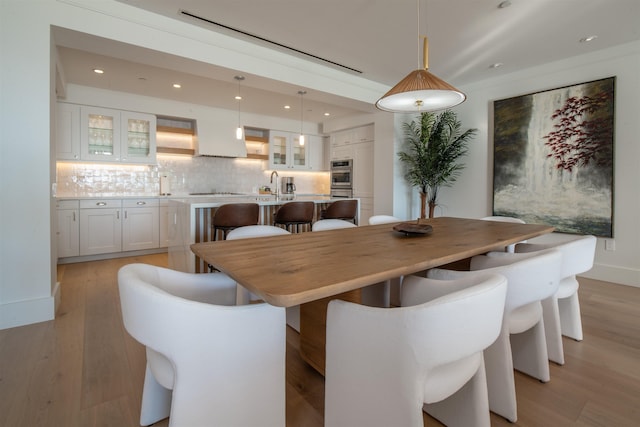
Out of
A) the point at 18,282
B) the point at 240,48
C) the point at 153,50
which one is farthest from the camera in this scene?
the point at 240,48

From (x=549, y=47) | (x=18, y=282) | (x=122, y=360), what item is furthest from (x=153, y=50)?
(x=549, y=47)

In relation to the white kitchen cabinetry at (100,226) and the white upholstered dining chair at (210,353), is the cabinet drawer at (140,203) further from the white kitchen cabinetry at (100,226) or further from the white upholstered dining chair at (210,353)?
the white upholstered dining chair at (210,353)

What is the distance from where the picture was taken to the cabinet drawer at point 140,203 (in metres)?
4.57

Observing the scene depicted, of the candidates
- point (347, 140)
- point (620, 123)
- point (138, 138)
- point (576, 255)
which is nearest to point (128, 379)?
point (576, 255)

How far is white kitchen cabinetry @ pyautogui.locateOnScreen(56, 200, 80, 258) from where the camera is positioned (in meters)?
4.09

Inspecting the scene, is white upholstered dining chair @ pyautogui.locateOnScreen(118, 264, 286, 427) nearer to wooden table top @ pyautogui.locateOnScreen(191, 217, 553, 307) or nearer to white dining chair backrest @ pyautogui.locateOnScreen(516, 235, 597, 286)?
wooden table top @ pyautogui.locateOnScreen(191, 217, 553, 307)

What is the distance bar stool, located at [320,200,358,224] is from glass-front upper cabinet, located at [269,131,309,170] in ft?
8.80

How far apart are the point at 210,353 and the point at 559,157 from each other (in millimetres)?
4487

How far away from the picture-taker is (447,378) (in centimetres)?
95

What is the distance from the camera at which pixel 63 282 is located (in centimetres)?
338

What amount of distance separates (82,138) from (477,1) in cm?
521

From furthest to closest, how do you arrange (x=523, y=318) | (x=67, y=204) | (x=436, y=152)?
(x=436, y=152) < (x=67, y=204) < (x=523, y=318)

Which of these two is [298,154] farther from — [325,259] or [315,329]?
[325,259]

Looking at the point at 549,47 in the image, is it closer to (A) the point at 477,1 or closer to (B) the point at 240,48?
(A) the point at 477,1
